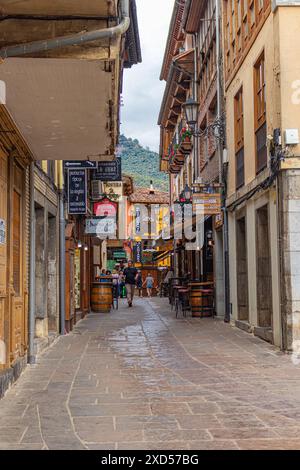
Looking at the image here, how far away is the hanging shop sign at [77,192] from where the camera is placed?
1614 centimetres

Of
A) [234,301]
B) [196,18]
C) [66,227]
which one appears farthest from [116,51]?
[196,18]

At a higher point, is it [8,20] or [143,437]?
[8,20]

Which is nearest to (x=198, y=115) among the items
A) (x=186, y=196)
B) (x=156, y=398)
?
(x=186, y=196)

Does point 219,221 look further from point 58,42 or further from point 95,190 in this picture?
point 58,42

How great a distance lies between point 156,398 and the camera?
23.8 feet

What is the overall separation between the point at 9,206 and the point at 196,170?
17319 mm

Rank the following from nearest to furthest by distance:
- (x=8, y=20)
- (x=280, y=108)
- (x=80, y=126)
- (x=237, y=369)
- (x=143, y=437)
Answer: (x=143, y=437) → (x=8, y=20) → (x=80, y=126) → (x=237, y=369) → (x=280, y=108)

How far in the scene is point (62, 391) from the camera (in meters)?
7.77

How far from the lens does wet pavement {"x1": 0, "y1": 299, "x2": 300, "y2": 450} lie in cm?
548

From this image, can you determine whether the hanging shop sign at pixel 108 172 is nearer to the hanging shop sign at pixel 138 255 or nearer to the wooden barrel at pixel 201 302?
the wooden barrel at pixel 201 302

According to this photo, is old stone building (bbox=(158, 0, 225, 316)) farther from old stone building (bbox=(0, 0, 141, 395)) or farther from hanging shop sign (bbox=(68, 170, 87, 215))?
old stone building (bbox=(0, 0, 141, 395))

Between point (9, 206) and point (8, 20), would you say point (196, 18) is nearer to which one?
point (9, 206)

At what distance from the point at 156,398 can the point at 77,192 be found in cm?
982

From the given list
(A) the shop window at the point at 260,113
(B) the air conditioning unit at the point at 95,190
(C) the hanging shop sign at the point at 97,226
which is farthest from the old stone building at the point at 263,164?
(B) the air conditioning unit at the point at 95,190
